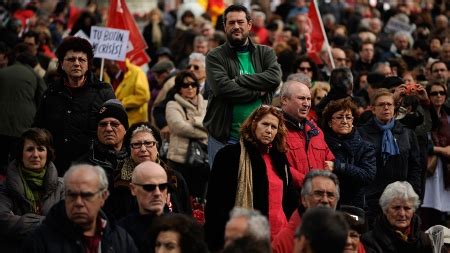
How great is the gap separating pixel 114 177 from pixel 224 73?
179 cm

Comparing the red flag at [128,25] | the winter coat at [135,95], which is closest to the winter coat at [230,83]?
the winter coat at [135,95]

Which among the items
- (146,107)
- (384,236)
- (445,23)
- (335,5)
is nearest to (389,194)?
(384,236)

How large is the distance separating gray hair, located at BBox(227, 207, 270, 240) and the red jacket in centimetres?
289

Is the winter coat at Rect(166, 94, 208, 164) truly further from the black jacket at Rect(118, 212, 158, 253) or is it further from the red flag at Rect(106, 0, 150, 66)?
the black jacket at Rect(118, 212, 158, 253)

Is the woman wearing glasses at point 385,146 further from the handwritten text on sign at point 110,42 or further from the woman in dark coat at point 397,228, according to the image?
the handwritten text on sign at point 110,42

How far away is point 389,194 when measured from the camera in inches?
521

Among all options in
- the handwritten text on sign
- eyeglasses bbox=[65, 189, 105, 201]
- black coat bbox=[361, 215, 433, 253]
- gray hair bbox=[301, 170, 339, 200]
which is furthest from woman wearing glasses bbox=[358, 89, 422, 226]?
eyeglasses bbox=[65, 189, 105, 201]

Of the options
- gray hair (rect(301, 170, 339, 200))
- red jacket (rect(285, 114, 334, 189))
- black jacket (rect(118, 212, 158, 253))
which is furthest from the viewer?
red jacket (rect(285, 114, 334, 189))

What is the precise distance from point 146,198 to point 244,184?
1.30 m

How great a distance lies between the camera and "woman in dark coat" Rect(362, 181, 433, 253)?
13.1 meters

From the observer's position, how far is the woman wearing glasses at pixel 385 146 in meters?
15.5

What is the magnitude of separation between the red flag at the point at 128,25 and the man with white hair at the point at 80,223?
899 centimetres

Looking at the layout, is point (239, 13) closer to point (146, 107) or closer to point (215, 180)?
point (215, 180)

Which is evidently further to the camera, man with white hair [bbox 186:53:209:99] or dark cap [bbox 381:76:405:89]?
man with white hair [bbox 186:53:209:99]
